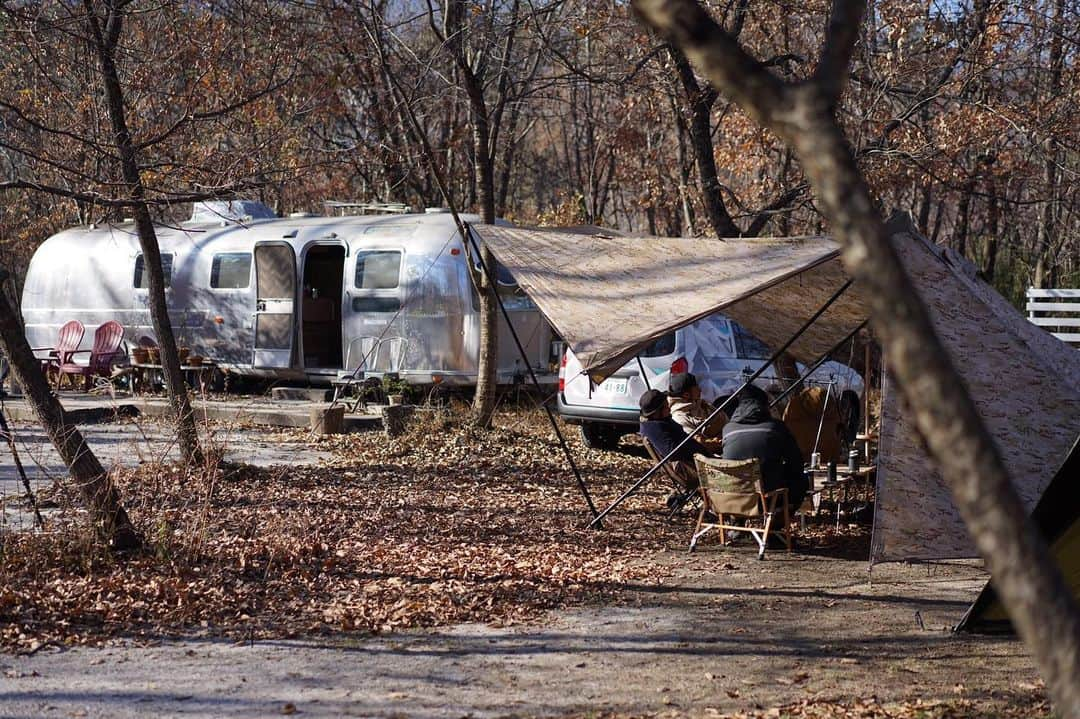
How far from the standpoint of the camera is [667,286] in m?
8.60

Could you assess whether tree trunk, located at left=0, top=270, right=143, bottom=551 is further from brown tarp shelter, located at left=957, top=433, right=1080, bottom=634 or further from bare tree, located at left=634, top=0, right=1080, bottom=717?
bare tree, located at left=634, top=0, right=1080, bottom=717

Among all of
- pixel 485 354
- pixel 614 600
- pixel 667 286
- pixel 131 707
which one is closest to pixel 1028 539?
pixel 131 707

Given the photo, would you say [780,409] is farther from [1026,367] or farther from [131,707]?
[131,707]

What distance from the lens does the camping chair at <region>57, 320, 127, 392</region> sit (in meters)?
18.1

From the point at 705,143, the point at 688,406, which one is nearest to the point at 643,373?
the point at 688,406

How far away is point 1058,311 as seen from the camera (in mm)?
18188

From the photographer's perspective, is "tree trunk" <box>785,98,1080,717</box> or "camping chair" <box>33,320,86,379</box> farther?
"camping chair" <box>33,320,86,379</box>

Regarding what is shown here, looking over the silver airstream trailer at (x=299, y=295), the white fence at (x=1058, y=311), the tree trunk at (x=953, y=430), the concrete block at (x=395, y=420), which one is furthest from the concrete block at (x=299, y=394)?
the tree trunk at (x=953, y=430)

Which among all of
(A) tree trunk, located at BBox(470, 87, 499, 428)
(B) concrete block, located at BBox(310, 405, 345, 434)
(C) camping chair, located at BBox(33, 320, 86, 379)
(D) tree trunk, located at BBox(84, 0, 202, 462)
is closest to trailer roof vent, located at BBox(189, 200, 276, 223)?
(C) camping chair, located at BBox(33, 320, 86, 379)

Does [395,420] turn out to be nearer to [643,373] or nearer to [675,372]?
[643,373]

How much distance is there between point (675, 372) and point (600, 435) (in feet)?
5.04

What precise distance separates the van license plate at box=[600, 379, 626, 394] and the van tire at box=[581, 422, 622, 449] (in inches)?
25.2

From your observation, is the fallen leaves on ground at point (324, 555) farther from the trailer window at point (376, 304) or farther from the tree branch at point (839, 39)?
the trailer window at point (376, 304)

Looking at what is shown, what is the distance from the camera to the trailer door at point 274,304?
17.1m
